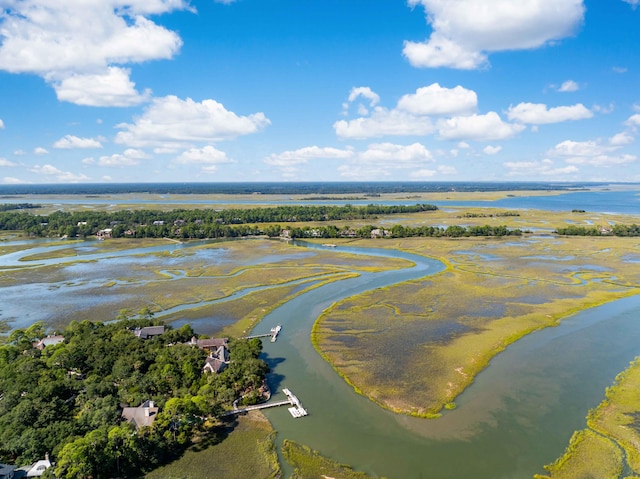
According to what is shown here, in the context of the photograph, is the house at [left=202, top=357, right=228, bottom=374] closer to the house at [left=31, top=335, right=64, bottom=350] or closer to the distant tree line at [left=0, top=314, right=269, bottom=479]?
the distant tree line at [left=0, top=314, right=269, bottom=479]

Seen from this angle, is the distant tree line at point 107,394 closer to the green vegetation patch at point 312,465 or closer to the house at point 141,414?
the house at point 141,414

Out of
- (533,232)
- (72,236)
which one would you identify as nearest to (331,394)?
(533,232)

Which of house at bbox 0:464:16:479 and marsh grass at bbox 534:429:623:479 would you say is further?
marsh grass at bbox 534:429:623:479

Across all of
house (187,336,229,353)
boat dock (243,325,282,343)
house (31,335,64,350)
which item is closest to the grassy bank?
house (187,336,229,353)

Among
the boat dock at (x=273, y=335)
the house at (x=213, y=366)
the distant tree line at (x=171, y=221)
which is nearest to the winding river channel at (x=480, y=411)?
the boat dock at (x=273, y=335)

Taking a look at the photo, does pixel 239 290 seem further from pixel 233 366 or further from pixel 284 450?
pixel 284 450

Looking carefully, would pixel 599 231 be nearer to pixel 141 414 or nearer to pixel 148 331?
pixel 148 331
